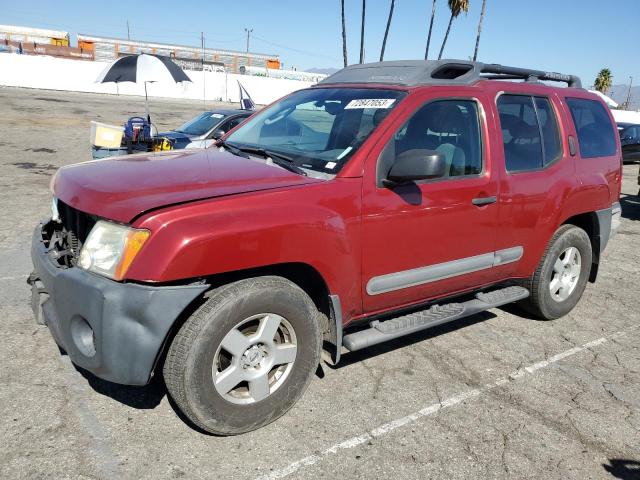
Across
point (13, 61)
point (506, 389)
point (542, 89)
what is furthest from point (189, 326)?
point (13, 61)

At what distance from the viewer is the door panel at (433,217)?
3.03 meters

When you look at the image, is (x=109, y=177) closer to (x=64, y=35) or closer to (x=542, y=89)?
(x=542, y=89)

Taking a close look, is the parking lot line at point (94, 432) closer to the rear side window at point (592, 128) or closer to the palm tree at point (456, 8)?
the rear side window at point (592, 128)

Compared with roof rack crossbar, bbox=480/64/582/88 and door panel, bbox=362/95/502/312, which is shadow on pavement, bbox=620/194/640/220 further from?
door panel, bbox=362/95/502/312

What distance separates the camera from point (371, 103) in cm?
331

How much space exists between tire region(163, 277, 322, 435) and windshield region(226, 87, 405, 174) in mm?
826

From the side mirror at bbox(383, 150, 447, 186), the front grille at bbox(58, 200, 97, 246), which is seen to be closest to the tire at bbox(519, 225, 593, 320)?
the side mirror at bbox(383, 150, 447, 186)

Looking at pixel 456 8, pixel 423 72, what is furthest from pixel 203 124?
pixel 456 8

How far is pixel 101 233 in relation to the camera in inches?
97.3

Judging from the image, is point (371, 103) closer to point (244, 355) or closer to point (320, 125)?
point (320, 125)

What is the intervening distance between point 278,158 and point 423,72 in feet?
3.83

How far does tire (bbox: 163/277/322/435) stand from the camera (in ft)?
8.16

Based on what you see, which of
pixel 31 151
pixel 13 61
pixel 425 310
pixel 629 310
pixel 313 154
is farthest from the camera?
pixel 13 61

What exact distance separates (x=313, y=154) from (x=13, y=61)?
4207 cm
